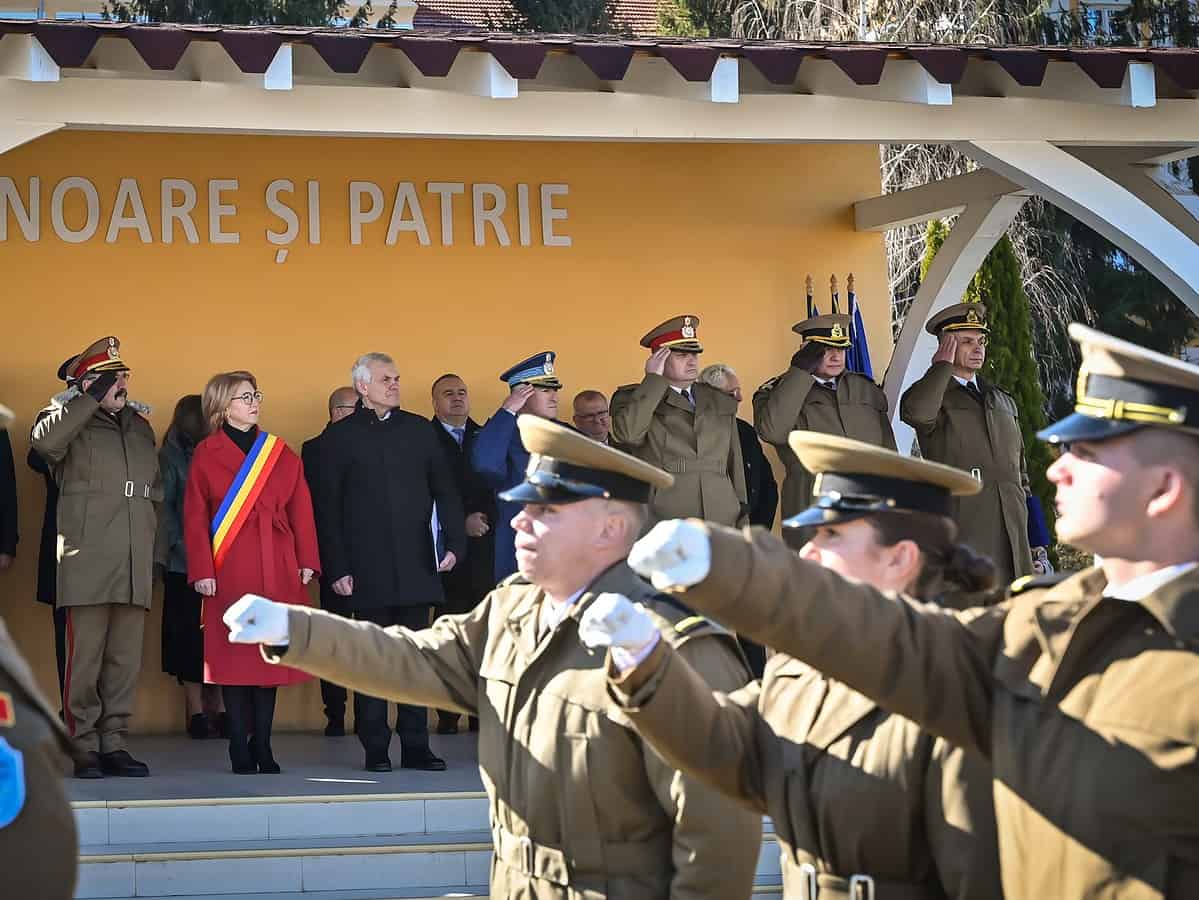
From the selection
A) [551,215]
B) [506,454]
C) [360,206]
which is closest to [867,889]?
[506,454]

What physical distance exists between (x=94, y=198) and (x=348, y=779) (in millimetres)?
3559

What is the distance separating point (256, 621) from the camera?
3.52 m

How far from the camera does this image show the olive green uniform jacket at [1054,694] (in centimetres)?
255

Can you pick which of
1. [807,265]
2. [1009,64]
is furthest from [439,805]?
[807,265]

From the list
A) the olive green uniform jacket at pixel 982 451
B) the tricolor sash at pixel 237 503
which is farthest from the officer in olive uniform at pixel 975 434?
the tricolor sash at pixel 237 503

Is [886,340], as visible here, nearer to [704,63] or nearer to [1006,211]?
[1006,211]

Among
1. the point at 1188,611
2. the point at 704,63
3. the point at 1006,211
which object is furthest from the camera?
the point at 1006,211

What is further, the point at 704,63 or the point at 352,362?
the point at 352,362

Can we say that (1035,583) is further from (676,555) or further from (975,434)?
(975,434)

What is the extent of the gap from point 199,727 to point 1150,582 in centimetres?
720

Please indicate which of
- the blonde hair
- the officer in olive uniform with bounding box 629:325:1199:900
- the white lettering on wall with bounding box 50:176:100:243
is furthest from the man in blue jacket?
the officer in olive uniform with bounding box 629:325:1199:900

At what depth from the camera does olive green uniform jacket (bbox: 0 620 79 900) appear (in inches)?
119

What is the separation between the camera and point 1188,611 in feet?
8.49

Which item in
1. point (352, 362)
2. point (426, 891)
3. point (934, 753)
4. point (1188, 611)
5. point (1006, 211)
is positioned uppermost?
point (1006, 211)
